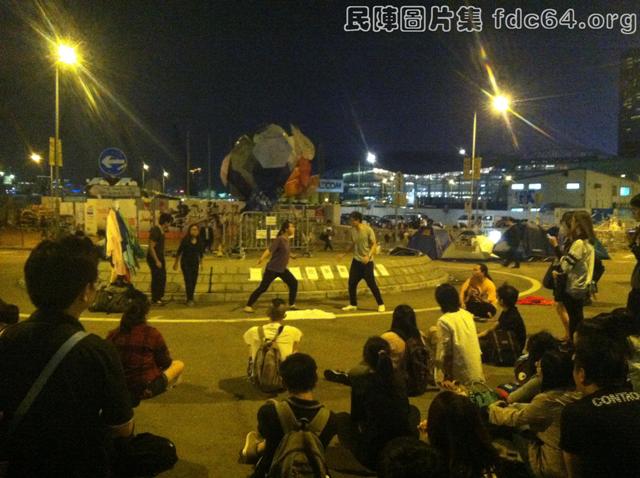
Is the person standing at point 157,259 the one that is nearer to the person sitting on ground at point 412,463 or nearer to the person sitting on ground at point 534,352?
the person sitting on ground at point 534,352

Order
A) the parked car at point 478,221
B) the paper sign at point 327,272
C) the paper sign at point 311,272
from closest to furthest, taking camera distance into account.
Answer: the paper sign at point 311,272
the paper sign at point 327,272
the parked car at point 478,221

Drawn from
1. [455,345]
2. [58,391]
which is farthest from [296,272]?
[58,391]

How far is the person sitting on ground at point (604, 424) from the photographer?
2.67 metres

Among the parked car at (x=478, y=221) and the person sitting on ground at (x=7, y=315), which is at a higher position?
the parked car at (x=478, y=221)

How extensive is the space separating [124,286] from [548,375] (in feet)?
26.9

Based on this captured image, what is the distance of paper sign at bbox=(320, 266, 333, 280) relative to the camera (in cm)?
1339

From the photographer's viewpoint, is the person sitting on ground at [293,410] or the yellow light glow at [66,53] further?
the yellow light glow at [66,53]

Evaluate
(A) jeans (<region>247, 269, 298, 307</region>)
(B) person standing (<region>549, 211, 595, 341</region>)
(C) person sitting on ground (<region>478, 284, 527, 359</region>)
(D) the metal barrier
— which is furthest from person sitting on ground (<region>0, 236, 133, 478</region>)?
(D) the metal barrier

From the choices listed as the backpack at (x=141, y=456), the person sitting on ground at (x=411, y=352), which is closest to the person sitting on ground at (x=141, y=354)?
the backpack at (x=141, y=456)

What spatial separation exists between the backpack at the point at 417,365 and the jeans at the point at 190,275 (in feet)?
20.1

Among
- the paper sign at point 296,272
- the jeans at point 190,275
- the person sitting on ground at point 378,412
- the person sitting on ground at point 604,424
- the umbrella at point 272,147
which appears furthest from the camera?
the umbrella at point 272,147

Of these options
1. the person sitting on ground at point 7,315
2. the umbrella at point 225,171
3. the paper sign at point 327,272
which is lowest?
the paper sign at point 327,272

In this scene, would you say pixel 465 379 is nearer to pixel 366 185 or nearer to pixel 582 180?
pixel 582 180

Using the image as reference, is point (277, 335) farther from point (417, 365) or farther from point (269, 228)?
point (269, 228)
